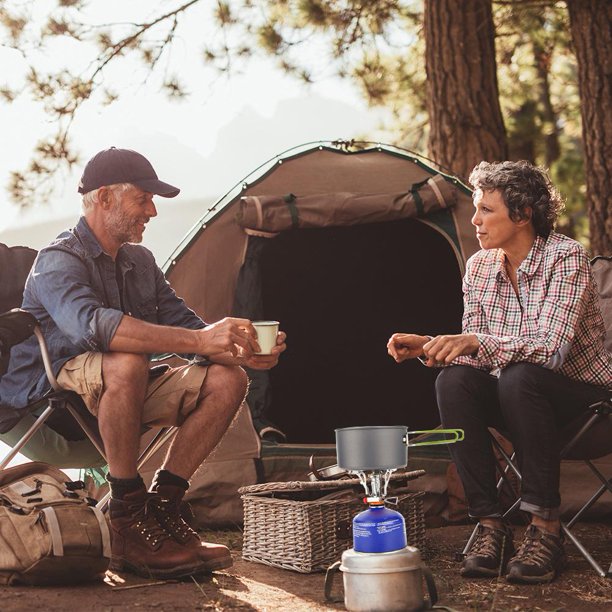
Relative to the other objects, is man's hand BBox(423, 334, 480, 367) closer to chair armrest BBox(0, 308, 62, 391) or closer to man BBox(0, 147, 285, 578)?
man BBox(0, 147, 285, 578)

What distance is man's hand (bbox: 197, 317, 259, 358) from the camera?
291 centimetres

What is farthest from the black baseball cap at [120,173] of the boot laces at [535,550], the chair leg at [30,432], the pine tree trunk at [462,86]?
the pine tree trunk at [462,86]

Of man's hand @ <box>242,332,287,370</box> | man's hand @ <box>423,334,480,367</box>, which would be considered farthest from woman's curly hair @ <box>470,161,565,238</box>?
man's hand @ <box>242,332,287,370</box>

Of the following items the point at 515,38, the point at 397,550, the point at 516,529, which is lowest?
the point at 516,529

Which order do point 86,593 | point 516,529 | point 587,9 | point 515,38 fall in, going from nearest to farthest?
point 86,593, point 516,529, point 587,9, point 515,38

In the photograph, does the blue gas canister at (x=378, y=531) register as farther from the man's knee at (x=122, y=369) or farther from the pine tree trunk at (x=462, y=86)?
the pine tree trunk at (x=462, y=86)

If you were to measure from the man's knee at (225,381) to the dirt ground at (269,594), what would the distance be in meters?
0.52

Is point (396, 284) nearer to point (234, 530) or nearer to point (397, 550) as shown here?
point (234, 530)

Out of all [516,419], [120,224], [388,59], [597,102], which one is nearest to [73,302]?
[120,224]

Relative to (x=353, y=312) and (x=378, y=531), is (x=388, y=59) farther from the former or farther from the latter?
(x=378, y=531)

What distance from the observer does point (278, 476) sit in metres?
3.98

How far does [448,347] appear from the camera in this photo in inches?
114

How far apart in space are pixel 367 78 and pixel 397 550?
5.25m

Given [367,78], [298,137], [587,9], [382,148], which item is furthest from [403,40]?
[298,137]
